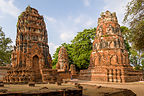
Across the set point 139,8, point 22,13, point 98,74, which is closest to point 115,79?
point 98,74

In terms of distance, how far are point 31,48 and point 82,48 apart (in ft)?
A: 51.8

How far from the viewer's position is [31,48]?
1916 cm

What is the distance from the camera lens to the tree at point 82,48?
30578mm

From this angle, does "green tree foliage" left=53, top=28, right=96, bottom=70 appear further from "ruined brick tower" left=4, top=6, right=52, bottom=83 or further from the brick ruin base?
"ruined brick tower" left=4, top=6, right=52, bottom=83

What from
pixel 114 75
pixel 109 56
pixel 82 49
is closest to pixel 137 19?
pixel 114 75

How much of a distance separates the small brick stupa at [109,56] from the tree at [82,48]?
3608mm

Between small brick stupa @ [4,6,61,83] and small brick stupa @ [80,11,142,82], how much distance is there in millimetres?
9047

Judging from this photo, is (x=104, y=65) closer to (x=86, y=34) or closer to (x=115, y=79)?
(x=115, y=79)

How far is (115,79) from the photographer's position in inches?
797

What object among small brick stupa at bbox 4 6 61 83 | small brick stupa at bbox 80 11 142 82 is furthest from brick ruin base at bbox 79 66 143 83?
small brick stupa at bbox 4 6 61 83

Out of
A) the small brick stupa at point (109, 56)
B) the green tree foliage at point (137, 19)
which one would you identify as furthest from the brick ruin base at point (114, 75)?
the green tree foliage at point (137, 19)

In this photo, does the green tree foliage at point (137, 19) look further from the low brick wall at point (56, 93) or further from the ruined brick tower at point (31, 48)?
the ruined brick tower at point (31, 48)

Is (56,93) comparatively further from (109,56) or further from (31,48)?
(109,56)

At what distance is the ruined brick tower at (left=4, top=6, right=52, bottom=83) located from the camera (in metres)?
17.4
